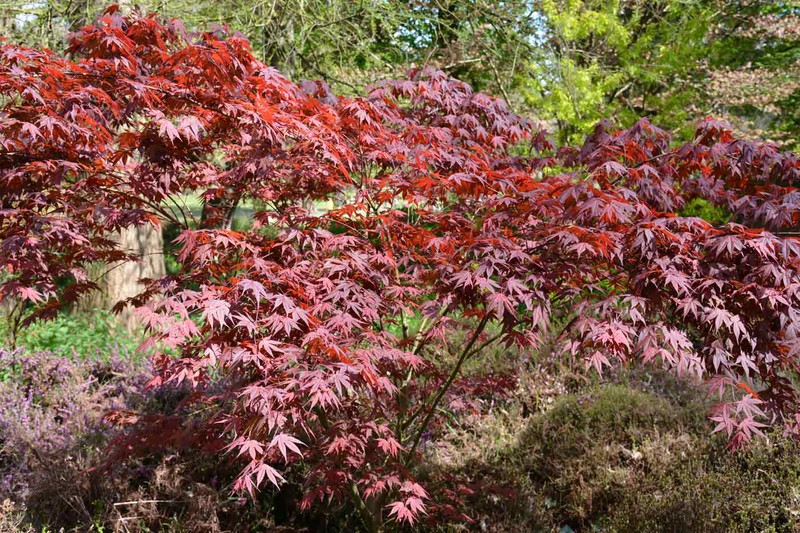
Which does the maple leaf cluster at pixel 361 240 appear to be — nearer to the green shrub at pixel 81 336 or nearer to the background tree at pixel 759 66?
the green shrub at pixel 81 336

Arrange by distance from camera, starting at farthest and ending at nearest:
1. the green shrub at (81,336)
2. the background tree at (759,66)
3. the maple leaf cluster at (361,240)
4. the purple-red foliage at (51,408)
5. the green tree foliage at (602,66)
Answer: the background tree at (759,66)
the green tree foliage at (602,66)
the green shrub at (81,336)
the purple-red foliage at (51,408)
the maple leaf cluster at (361,240)

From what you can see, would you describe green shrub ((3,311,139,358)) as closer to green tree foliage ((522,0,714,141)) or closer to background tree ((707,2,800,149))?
green tree foliage ((522,0,714,141))

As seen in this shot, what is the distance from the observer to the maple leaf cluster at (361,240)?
2518 millimetres

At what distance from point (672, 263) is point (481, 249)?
80 centimetres

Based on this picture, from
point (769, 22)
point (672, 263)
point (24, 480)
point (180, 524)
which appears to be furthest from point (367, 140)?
point (769, 22)

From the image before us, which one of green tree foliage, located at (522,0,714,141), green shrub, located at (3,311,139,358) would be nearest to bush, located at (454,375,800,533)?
green shrub, located at (3,311,139,358)

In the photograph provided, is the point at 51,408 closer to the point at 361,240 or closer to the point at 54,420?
the point at 54,420

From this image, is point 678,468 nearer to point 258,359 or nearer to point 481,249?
point 481,249

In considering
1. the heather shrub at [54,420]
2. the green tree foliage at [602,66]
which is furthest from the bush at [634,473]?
the green tree foliage at [602,66]

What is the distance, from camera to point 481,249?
8.91 ft

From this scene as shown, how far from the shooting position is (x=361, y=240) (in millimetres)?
3127

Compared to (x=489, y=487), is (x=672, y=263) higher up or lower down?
higher up

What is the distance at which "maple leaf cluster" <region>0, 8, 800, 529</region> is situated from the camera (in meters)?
2.52

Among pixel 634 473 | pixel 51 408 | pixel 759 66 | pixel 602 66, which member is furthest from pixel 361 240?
pixel 759 66
